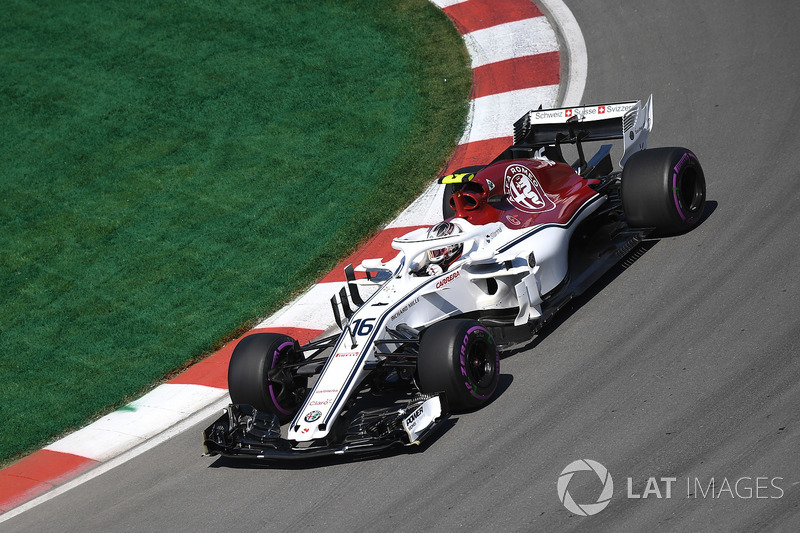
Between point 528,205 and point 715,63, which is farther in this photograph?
point 715,63

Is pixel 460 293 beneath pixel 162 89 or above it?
beneath

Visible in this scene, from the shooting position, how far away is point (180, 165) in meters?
12.8

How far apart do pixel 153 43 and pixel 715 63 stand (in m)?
9.06

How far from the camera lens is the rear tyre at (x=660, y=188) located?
8406 mm

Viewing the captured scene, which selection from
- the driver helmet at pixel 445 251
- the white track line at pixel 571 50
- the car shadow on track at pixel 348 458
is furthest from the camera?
the white track line at pixel 571 50

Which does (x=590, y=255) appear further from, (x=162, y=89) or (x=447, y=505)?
(x=162, y=89)

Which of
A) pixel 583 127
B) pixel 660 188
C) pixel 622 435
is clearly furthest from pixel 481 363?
pixel 583 127

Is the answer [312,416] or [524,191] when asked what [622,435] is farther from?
[524,191]

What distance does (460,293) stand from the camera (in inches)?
308

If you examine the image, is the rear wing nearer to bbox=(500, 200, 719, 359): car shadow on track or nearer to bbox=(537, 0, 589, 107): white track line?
bbox=(500, 200, 719, 359): car shadow on track

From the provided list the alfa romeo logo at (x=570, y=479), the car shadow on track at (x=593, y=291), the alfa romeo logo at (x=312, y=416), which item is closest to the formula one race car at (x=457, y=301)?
the alfa romeo logo at (x=312, y=416)

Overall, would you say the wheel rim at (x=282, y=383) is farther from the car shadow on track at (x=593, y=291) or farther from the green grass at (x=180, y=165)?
the green grass at (x=180, y=165)

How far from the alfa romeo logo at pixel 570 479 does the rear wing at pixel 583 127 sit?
3995mm

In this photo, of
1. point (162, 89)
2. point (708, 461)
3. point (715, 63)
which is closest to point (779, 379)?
point (708, 461)
